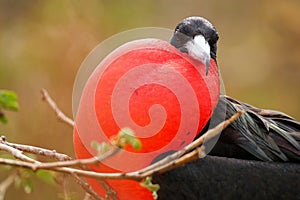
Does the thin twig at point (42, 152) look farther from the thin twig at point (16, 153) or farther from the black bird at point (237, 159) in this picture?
the black bird at point (237, 159)

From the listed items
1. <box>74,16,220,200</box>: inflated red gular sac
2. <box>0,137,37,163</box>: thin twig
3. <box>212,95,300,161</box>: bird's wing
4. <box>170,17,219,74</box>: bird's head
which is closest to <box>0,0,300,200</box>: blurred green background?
<box>170,17,219,74</box>: bird's head

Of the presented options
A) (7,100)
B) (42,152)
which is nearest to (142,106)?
(42,152)

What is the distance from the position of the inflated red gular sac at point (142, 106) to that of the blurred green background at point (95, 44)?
87.2 inches

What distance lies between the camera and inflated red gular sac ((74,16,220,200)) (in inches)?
97.3

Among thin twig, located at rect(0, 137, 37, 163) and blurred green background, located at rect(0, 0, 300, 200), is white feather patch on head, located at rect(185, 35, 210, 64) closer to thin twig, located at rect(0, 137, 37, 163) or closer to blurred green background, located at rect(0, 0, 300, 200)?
thin twig, located at rect(0, 137, 37, 163)

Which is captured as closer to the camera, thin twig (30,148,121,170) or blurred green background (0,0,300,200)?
thin twig (30,148,121,170)

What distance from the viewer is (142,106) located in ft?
8.15

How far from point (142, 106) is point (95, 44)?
9.95 feet

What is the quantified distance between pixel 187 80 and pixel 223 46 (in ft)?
11.7

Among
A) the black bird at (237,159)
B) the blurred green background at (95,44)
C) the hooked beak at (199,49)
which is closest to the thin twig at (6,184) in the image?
the black bird at (237,159)

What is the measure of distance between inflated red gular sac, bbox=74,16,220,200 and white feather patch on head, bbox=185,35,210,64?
0.10m

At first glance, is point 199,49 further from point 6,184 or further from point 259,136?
point 6,184

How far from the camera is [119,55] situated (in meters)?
2.62

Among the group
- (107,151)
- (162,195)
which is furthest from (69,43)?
(107,151)
